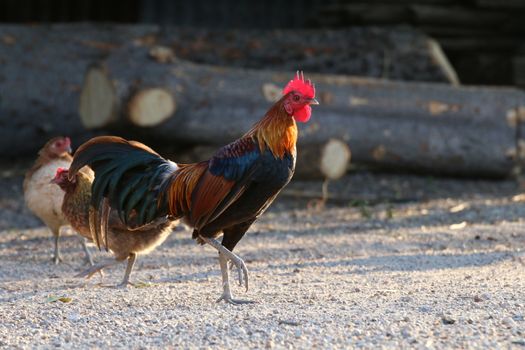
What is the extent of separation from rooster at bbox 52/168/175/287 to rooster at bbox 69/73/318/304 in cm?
10

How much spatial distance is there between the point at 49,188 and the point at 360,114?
4.69m

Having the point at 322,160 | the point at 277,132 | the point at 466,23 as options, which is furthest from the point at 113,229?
the point at 466,23

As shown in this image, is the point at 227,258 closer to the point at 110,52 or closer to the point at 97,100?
the point at 97,100

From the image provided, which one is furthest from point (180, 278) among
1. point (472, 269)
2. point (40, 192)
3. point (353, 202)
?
point (353, 202)

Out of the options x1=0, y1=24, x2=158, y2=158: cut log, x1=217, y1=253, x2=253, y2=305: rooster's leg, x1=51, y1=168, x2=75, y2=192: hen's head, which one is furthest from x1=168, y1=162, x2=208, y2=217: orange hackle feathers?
x1=0, y1=24, x2=158, y2=158: cut log

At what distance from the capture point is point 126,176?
6.12 m

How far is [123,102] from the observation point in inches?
409

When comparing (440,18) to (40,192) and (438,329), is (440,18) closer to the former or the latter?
(40,192)

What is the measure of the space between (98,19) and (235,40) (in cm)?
499

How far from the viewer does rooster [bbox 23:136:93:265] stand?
299 inches

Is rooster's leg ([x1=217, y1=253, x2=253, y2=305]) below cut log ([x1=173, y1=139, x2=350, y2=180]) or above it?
above

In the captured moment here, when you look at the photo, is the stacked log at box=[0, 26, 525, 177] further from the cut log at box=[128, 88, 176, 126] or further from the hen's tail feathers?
the hen's tail feathers

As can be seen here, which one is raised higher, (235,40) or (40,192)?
(235,40)

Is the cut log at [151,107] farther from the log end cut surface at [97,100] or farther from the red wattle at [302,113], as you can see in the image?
the red wattle at [302,113]
